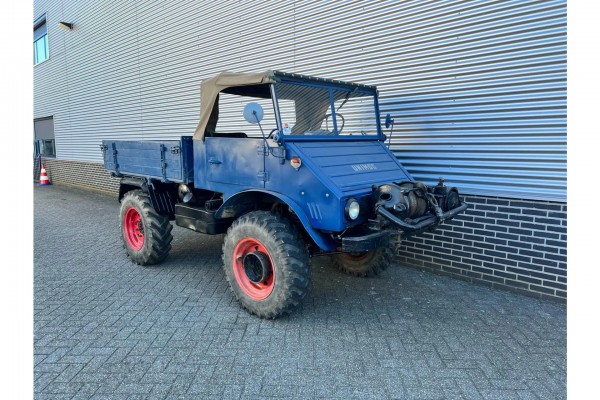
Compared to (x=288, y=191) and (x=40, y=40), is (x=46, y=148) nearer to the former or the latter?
(x=40, y=40)

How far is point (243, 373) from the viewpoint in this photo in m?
3.02

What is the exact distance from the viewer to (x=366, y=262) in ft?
15.8

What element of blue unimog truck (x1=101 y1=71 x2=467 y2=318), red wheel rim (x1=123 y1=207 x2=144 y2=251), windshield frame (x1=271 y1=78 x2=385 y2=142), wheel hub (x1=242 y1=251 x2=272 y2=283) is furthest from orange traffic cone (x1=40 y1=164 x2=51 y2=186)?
windshield frame (x1=271 y1=78 x2=385 y2=142)

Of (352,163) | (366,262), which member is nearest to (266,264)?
(352,163)

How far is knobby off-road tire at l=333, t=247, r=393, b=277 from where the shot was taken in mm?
4688

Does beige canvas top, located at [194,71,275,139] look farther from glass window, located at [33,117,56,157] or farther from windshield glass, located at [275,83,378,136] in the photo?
glass window, located at [33,117,56,157]

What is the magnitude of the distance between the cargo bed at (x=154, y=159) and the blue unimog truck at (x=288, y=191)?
0.05 ft

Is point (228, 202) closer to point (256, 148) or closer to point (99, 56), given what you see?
point (256, 148)

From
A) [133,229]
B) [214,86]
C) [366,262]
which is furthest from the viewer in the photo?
[133,229]

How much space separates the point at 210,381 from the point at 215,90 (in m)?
3.02

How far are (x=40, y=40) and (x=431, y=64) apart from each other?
17.5 m

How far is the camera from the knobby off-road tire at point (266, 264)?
357 cm

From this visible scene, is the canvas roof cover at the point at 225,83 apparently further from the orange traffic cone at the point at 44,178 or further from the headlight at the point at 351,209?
the orange traffic cone at the point at 44,178

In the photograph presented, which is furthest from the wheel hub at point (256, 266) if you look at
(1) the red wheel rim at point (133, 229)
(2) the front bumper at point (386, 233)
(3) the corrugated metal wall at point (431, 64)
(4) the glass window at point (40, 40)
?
(4) the glass window at point (40, 40)
